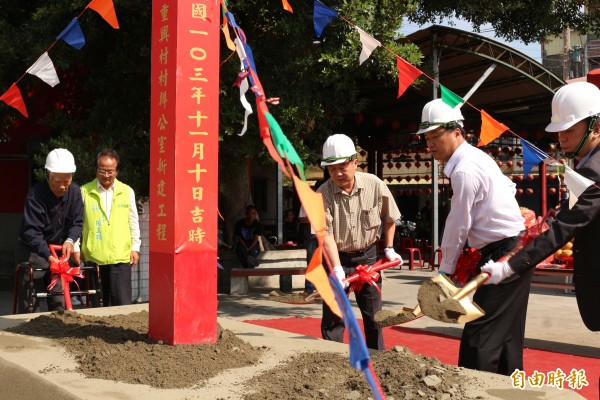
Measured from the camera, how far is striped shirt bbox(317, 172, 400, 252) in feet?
17.4

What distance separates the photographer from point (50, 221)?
19.2ft

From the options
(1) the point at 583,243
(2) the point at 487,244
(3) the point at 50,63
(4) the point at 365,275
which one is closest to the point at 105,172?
(3) the point at 50,63

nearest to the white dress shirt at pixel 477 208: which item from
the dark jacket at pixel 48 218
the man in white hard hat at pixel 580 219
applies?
the man in white hard hat at pixel 580 219

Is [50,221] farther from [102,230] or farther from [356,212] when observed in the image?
[356,212]

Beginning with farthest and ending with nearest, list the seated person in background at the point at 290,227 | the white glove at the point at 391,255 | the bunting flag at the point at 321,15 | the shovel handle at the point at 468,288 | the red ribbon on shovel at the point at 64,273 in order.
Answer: the seated person in background at the point at 290,227 → the bunting flag at the point at 321,15 → the red ribbon on shovel at the point at 64,273 → the white glove at the point at 391,255 → the shovel handle at the point at 468,288

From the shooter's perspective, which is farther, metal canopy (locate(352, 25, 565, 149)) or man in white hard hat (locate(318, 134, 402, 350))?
metal canopy (locate(352, 25, 565, 149))

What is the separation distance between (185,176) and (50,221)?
7.15 ft

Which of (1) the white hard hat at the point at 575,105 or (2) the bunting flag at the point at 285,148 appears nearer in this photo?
(2) the bunting flag at the point at 285,148

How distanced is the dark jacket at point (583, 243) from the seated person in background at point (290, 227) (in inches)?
562

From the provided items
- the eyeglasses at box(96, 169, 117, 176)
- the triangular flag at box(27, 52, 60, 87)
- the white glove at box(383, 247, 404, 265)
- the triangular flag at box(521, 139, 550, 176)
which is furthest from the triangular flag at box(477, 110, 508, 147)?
the triangular flag at box(27, 52, 60, 87)

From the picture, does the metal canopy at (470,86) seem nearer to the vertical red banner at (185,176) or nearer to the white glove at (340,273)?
the white glove at (340,273)

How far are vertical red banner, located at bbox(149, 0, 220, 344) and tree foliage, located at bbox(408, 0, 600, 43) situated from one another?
743 cm

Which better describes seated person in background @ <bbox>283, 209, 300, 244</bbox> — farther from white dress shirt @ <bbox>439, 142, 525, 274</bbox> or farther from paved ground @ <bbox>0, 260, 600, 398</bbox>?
white dress shirt @ <bbox>439, 142, 525, 274</bbox>

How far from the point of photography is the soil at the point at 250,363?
3.19 meters
